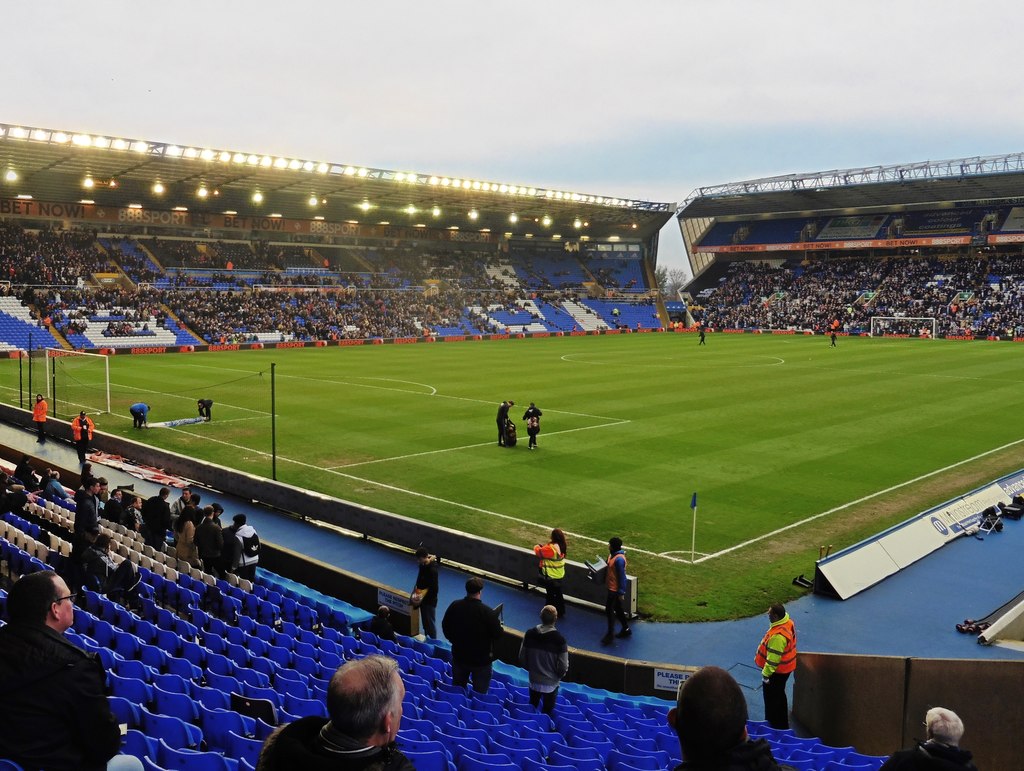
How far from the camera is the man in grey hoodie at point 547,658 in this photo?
28.8 feet

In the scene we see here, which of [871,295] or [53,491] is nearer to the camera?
[53,491]


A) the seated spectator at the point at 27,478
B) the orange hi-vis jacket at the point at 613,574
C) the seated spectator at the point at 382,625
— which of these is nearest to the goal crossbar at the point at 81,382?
the seated spectator at the point at 27,478

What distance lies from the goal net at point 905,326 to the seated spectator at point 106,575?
78.2 meters

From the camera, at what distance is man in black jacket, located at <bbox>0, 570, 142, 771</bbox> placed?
152 inches

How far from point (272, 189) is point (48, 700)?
69.8m

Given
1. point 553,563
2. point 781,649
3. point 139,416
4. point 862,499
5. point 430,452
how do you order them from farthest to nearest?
point 139,416, point 430,452, point 862,499, point 553,563, point 781,649

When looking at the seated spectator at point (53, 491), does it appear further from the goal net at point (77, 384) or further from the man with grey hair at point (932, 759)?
the man with grey hair at point (932, 759)

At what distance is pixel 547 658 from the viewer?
28.8 feet

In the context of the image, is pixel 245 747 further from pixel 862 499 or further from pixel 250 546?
pixel 862 499

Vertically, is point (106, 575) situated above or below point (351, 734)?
below

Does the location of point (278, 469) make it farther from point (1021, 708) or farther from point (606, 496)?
point (1021, 708)

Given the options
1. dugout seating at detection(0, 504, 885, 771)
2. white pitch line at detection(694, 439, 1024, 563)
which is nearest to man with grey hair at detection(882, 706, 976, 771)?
dugout seating at detection(0, 504, 885, 771)

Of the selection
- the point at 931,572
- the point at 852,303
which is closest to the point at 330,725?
the point at 931,572

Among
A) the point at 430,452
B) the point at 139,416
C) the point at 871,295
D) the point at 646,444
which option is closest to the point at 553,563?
the point at 430,452
